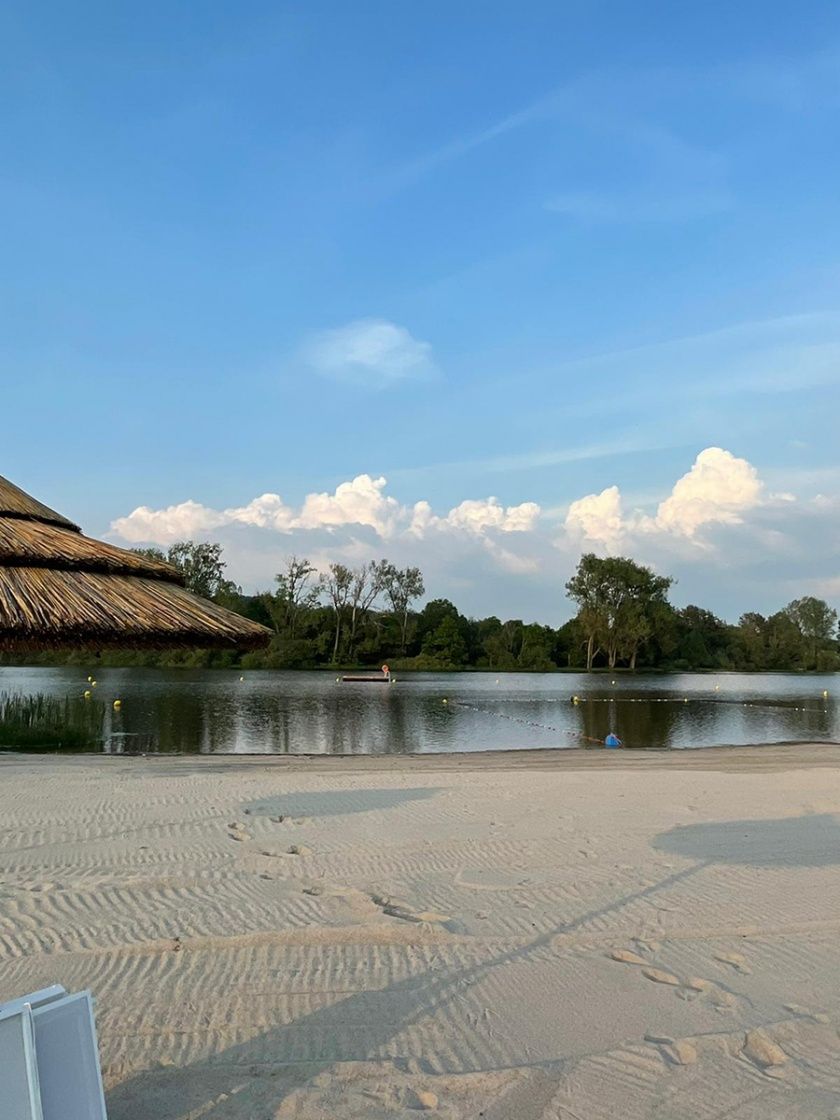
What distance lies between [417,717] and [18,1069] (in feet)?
89.7

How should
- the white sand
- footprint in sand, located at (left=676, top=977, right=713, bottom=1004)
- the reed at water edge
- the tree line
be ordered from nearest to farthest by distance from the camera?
the white sand → footprint in sand, located at (left=676, top=977, right=713, bottom=1004) → the reed at water edge → the tree line

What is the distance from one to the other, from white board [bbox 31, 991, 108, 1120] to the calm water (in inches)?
637

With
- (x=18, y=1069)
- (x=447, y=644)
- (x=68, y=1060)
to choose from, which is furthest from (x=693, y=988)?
(x=447, y=644)

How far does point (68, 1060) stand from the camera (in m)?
2.36

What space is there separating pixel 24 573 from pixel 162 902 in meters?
2.95

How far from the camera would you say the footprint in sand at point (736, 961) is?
161 inches

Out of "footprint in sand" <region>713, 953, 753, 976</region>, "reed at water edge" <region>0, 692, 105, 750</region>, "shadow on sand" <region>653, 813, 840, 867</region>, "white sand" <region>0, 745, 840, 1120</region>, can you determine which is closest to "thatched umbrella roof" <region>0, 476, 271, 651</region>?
"white sand" <region>0, 745, 840, 1120</region>

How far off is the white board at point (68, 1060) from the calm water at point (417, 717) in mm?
16174

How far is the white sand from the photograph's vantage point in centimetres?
306

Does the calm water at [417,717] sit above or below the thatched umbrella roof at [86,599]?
below

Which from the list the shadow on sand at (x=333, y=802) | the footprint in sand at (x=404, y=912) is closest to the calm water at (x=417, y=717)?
the shadow on sand at (x=333, y=802)

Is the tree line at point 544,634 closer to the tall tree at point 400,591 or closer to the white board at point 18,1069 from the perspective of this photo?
the tall tree at point 400,591

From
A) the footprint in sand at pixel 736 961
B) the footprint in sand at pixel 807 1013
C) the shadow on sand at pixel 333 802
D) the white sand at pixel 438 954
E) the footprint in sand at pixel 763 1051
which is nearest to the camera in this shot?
the white sand at pixel 438 954

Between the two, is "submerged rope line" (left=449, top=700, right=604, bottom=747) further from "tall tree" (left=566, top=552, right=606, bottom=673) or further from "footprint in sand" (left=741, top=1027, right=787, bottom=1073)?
"tall tree" (left=566, top=552, right=606, bottom=673)
